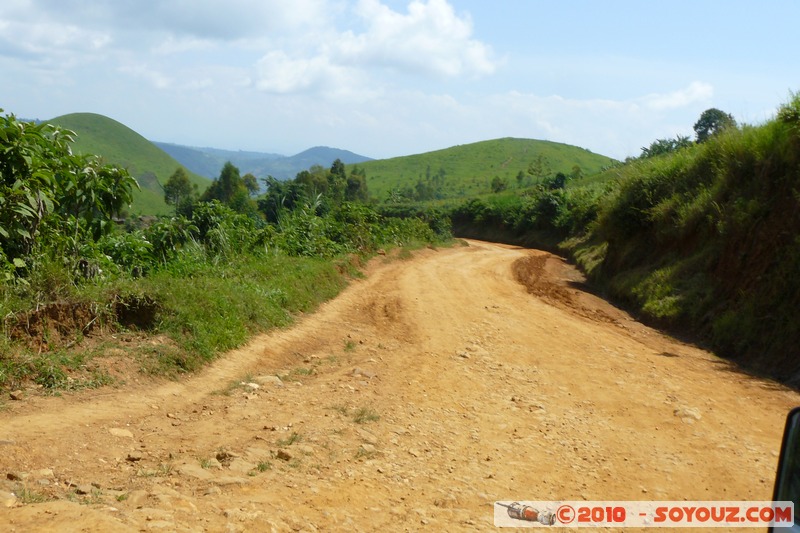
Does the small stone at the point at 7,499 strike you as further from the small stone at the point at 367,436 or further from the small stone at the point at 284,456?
the small stone at the point at 367,436

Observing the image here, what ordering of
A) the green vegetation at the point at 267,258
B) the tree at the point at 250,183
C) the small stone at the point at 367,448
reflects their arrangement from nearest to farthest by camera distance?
1. the small stone at the point at 367,448
2. the green vegetation at the point at 267,258
3. the tree at the point at 250,183

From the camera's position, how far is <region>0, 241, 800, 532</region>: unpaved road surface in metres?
4.82

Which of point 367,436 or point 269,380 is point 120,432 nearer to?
point 367,436

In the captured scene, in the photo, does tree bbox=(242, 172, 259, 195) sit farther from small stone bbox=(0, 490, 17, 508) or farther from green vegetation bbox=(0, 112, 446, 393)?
small stone bbox=(0, 490, 17, 508)

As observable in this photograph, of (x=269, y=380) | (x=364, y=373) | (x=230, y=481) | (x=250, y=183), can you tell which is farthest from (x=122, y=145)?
(x=230, y=481)

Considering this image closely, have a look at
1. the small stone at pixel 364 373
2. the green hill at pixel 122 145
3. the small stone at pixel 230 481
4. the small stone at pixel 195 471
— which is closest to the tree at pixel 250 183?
the small stone at pixel 364 373

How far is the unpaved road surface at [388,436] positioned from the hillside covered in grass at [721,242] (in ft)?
2.99

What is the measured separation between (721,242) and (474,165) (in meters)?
92.9

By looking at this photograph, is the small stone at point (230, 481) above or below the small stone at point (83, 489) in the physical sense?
below

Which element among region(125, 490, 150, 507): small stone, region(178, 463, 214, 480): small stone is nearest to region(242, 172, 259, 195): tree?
region(178, 463, 214, 480): small stone

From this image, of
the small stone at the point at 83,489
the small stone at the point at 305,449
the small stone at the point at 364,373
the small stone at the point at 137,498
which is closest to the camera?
the small stone at the point at 137,498

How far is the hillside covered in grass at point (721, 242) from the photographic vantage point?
427 inches

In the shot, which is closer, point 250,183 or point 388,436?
point 388,436

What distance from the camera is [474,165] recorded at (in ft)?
345
